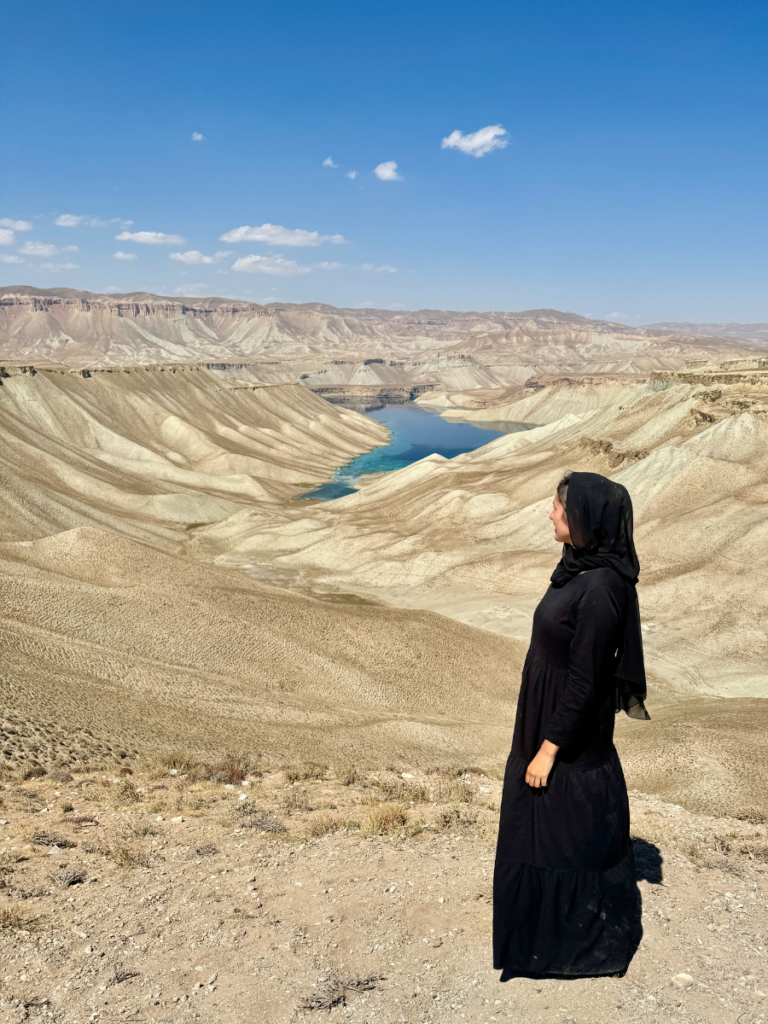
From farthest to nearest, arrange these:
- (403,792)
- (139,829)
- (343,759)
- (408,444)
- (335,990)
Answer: (408,444) < (343,759) < (403,792) < (139,829) < (335,990)

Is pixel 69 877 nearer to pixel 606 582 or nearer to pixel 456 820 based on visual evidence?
pixel 456 820

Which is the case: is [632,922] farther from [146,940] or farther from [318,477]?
[318,477]

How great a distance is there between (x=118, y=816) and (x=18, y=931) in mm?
3306

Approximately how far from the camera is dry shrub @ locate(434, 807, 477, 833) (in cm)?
881

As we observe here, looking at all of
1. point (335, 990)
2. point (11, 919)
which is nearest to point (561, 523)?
point (335, 990)

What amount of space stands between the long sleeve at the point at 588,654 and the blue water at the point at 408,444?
77291mm

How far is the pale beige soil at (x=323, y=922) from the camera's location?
17.4 feet

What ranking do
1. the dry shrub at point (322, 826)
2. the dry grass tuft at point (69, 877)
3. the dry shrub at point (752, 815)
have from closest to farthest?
the dry grass tuft at point (69, 877), the dry shrub at point (322, 826), the dry shrub at point (752, 815)

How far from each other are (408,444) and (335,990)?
427 feet

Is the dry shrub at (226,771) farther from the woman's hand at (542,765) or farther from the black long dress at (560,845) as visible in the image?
the woman's hand at (542,765)

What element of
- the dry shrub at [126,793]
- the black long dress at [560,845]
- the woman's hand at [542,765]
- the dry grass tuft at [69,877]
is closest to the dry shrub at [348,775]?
the dry shrub at [126,793]

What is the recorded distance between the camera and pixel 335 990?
18.0 feet

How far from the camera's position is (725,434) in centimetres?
5097

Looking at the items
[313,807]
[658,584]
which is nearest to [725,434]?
[658,584]
